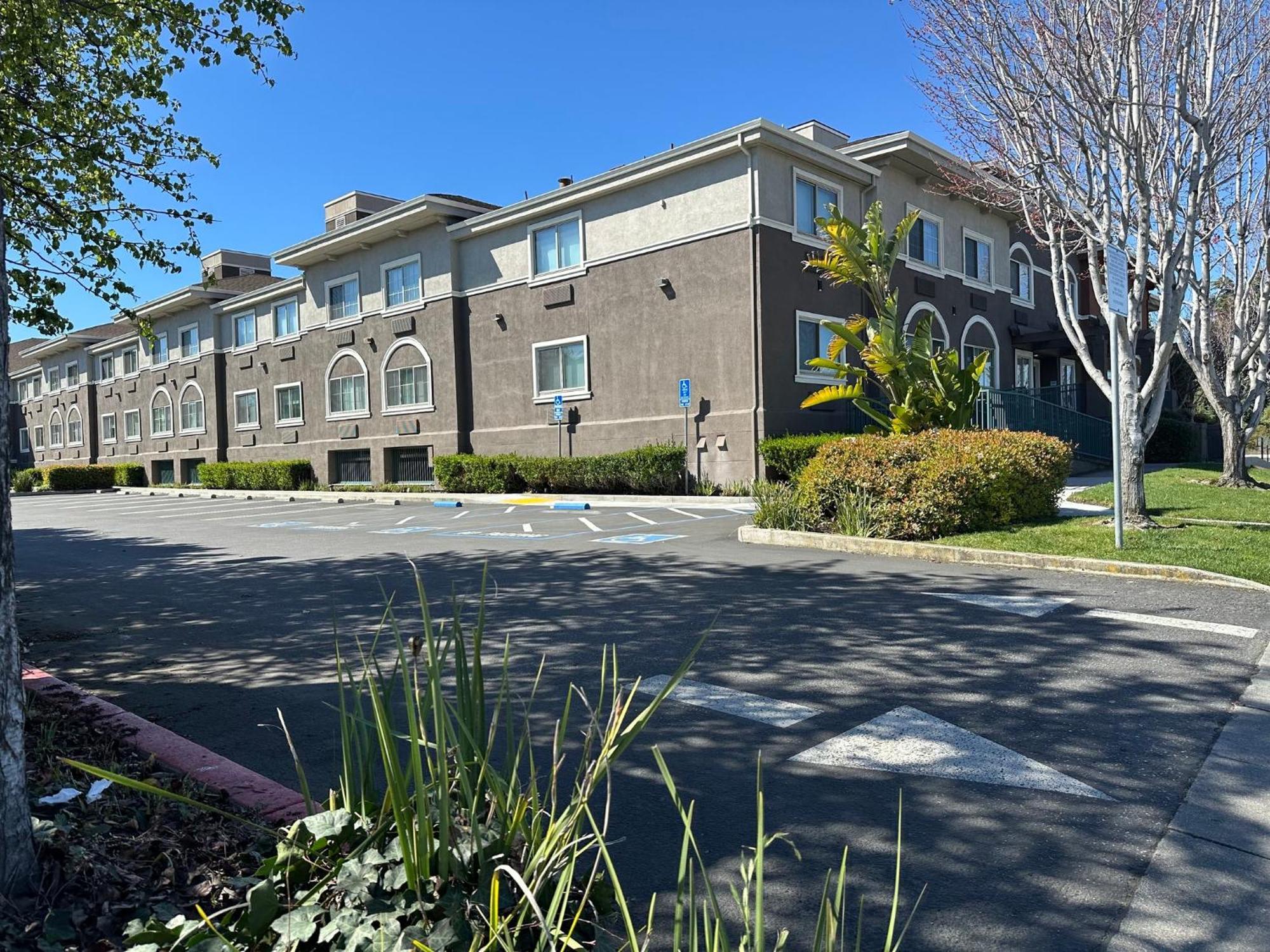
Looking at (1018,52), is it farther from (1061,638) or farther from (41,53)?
(41,53)

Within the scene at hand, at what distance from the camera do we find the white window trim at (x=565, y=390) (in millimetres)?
25172

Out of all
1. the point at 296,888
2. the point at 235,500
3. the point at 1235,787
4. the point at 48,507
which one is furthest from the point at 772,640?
the point at 48,507

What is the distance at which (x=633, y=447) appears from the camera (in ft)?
78.2

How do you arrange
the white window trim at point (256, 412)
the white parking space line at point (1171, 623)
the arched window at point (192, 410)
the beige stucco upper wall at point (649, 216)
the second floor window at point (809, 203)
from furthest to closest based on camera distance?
1. the arched window at point (192, 410)
2. the white window trim at point (256, 412)
3. the second floor window at point (809, 203)
4. the beige stucco upper wall at point (649, 216)
5. the white parking space line at point (1171, 623)

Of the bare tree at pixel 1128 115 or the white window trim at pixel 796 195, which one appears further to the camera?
the white window trim at pixel 796 195

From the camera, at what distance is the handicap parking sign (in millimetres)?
12762

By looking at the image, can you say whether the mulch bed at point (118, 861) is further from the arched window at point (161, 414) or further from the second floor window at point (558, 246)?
the arched window at point (161, 414)

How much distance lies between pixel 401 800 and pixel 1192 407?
40698 mm

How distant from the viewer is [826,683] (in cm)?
559

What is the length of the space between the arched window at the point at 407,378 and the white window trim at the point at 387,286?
1076 mm

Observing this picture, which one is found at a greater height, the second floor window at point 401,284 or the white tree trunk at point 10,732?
the second floor window at point 401,284

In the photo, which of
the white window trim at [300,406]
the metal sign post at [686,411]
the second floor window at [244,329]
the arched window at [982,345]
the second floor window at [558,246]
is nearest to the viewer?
the metal sign post at [686,411]

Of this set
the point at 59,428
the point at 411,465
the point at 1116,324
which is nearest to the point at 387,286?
the point at 411,465

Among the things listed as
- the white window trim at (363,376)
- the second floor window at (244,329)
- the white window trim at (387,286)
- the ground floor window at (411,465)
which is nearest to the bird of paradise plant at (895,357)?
the ground floor window at (411,465)
